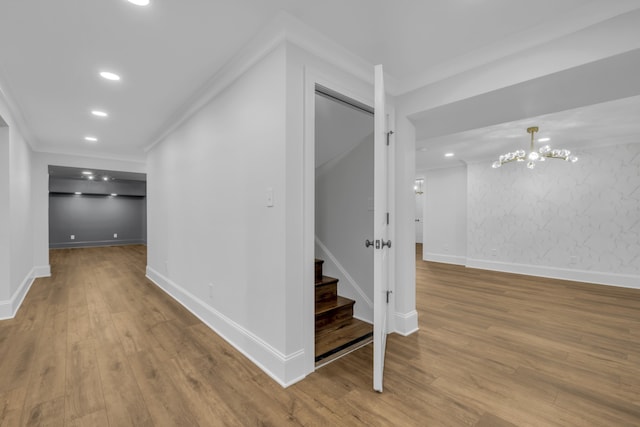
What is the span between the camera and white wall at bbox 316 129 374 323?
10.4ft

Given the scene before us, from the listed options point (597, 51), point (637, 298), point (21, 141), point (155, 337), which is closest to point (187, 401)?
point (155, 337)

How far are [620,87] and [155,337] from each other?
14.3ft

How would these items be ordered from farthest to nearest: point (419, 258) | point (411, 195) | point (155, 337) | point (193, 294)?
point (419, 258), point (193, 294), point (411, 195), point (155, 337)

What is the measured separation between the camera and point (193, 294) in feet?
11.0

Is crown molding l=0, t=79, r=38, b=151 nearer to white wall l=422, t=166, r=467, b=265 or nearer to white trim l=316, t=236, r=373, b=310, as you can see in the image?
white trim l=316, t=236, r=373, b=310

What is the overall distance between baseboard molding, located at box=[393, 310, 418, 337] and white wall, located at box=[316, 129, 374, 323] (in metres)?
0.39

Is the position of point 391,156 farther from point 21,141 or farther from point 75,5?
point 21,141

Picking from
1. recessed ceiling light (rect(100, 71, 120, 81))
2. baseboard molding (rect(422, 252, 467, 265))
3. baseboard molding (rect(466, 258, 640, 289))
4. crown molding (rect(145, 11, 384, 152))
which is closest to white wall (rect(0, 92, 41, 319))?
recessed ceiling light (rect(100, 71, 120, 81))

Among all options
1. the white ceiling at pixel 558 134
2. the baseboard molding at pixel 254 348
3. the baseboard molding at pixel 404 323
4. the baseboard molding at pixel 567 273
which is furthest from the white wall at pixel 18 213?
the baseboard molding at pixel 567 273

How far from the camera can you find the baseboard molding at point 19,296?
→ 3139mm

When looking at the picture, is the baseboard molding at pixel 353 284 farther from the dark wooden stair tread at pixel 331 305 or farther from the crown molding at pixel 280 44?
the crown molding at pixel 280 44

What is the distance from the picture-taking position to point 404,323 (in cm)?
271

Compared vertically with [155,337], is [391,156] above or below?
above

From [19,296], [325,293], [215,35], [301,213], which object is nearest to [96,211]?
[19,296]
